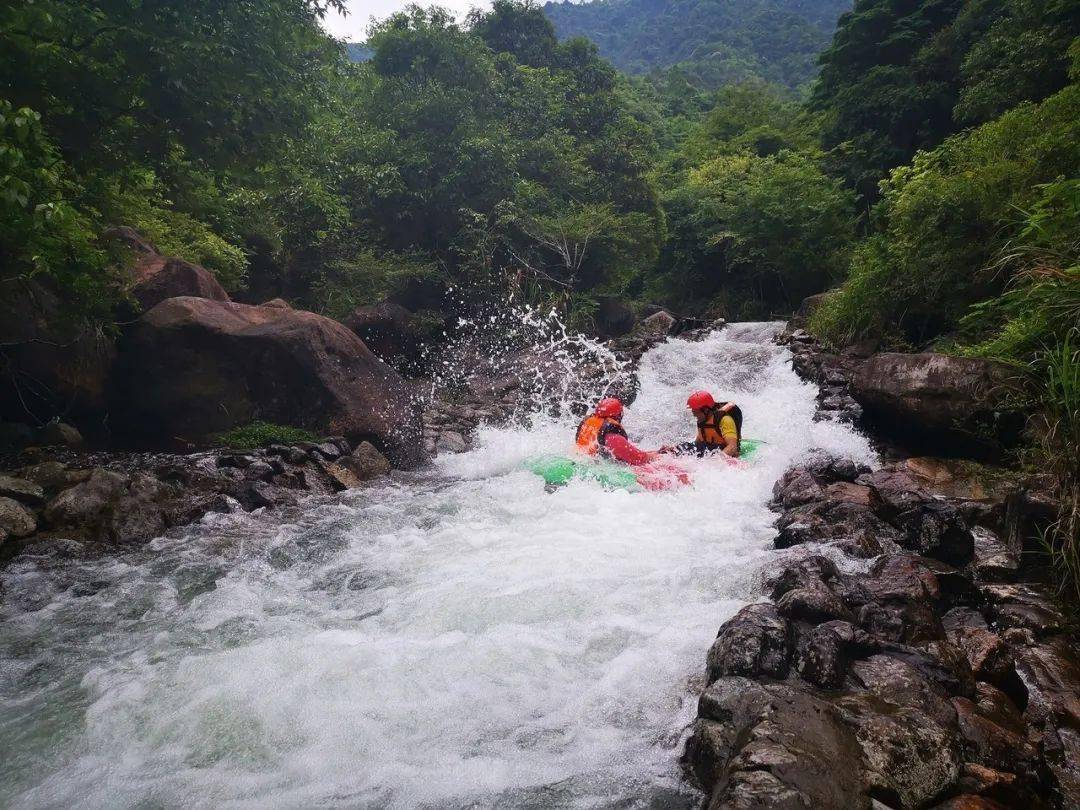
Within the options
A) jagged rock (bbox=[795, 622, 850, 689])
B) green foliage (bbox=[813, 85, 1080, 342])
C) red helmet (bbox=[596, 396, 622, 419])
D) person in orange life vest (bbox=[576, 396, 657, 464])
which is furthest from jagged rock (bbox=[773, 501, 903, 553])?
green foliage (bbox=[813, 85, 1080, 342])

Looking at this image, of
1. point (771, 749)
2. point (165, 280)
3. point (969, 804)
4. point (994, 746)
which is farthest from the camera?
point (165, 280)

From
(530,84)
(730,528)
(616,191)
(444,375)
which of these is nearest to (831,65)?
(616,191)

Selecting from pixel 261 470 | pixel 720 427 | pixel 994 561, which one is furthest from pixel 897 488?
pixel 261 470

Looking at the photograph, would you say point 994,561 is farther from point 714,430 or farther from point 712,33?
point 712,33

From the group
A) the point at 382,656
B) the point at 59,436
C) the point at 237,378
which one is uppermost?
the point at 237,378

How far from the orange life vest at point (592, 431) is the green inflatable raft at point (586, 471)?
9.2 inches

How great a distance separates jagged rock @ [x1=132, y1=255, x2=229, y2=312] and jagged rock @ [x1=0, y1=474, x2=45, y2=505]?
3.98 meters

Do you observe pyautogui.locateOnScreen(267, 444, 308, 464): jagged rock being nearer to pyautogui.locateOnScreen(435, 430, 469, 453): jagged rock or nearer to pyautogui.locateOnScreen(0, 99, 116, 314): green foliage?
pyautogui.locateOnScreen(435, 430, 469, 453): jagged rock

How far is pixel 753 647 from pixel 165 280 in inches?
388

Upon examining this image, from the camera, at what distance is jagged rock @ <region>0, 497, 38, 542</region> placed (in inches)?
204

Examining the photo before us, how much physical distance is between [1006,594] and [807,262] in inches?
688

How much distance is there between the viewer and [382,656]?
359 cm

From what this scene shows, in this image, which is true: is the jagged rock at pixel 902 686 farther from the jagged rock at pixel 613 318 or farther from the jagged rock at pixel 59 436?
the jagged rock at pixel 613 318

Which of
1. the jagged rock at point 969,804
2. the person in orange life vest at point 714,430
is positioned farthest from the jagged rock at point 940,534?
the person in orange life vest at point 714,430
